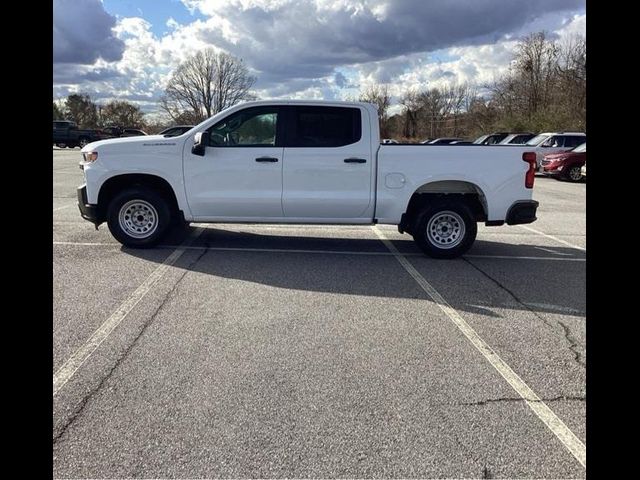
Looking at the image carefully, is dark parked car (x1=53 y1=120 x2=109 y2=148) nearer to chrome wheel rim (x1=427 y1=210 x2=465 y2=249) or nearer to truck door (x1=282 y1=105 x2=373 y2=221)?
truck door (x1=282 y1=105 x2=373 y2=221)

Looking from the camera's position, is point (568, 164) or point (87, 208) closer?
point (87, 208)

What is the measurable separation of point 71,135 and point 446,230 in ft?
160

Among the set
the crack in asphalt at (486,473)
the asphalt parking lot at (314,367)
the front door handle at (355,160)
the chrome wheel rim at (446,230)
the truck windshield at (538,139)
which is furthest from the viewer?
the truck windshield at (538,139)

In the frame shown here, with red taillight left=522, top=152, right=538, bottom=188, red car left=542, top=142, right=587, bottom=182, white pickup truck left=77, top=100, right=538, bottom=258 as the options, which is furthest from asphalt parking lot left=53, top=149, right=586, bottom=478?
red car left=542, top=142, right=587, bottom=182

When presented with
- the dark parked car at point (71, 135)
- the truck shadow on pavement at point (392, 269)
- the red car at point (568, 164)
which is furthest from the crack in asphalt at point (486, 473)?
the dark parked car at point (71, 135)

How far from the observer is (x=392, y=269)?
6289 mm

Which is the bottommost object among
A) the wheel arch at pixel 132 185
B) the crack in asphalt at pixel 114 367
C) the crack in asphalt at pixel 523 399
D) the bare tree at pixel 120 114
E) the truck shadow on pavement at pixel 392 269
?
the crack in asphalt at pixel 523 399

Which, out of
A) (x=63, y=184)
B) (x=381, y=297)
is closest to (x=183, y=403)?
(x=381, y=297)

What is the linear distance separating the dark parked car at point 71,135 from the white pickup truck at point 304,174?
44.6 metres

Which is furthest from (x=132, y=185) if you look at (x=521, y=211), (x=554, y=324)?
(x=554, y=324)

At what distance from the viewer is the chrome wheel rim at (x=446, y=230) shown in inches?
269

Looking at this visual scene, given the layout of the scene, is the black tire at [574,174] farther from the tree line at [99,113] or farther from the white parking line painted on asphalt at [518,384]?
the tree line at [99,113]

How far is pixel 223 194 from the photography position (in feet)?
21.8

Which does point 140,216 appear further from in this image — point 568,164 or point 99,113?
point 99,113
